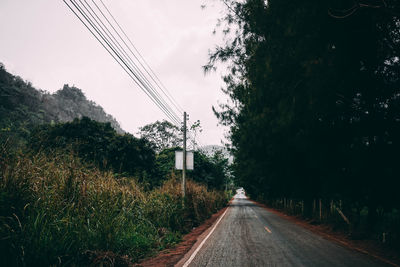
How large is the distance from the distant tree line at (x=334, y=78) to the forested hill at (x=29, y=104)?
1806cm

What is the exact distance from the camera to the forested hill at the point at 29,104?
3772 centimetres

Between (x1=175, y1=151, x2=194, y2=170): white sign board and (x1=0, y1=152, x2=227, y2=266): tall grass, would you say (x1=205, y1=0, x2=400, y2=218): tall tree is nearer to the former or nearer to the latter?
(x1=0, y1=152, x2=227, y2=266): tall grass

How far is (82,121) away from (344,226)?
1880 centimetres

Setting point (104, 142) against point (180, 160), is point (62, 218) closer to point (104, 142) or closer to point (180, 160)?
point (180, 160)

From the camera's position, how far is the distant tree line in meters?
5.71

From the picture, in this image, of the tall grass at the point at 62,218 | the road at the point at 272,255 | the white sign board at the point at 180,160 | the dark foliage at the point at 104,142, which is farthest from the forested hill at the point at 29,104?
the road at the point at 272,255

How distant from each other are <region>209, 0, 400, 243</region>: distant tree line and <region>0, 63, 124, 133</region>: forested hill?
18064 mm

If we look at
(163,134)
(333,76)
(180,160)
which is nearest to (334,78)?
(333,76)

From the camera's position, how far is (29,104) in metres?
50.2

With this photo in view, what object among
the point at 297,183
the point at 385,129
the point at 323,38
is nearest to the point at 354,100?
the point at 385,129

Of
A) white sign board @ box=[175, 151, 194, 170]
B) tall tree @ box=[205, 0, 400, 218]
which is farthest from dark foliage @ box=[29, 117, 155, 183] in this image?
tall tree @ box=[205, 0, 400, 218]

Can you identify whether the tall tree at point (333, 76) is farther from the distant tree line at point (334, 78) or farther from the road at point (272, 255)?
the road at point (272, 255)

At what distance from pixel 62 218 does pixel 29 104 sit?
190ft

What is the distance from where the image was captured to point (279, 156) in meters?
16.2
